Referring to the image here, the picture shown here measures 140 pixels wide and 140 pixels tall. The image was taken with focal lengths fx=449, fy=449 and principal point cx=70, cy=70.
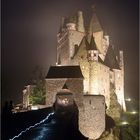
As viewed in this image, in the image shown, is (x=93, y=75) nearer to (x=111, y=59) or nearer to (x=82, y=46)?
(x=82, y=46)

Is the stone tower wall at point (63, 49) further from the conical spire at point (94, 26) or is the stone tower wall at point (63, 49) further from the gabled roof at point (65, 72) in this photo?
the gabled roof at point (65, 72)

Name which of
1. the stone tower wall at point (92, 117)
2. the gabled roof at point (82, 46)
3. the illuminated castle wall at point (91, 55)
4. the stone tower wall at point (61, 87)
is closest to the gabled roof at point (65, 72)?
the stone tower wall at point (61, 87)

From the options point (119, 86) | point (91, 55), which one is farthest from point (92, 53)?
point (119, 86)

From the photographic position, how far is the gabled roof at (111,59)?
55.0m

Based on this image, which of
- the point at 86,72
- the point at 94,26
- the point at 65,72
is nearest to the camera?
the point at 65,72

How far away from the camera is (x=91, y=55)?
1873 inches

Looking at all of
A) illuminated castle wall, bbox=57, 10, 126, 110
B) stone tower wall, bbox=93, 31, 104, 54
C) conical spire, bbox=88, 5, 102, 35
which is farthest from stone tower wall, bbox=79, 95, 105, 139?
conical spire, bbox=88, 5, 102, 35

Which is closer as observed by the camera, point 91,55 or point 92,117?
point 92,117

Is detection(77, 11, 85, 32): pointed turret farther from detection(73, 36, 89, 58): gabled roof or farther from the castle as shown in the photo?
detection(73, 36, 89, 58): gabled roof

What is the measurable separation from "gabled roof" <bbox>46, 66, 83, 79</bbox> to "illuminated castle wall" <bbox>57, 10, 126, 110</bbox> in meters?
3.55

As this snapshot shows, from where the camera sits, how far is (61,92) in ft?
137

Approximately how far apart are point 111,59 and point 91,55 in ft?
30.2

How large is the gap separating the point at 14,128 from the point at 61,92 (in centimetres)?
1737

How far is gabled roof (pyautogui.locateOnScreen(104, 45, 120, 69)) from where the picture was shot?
180 ft
